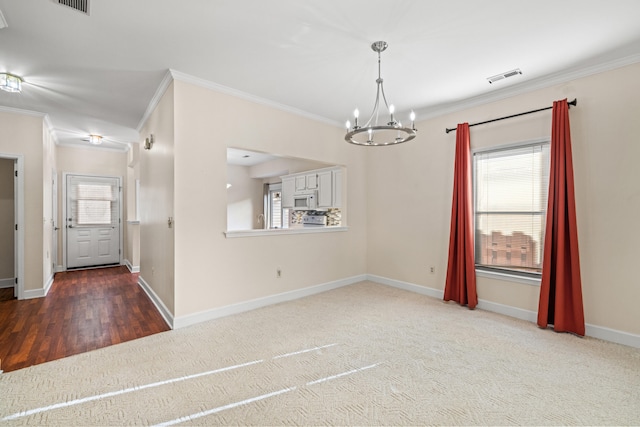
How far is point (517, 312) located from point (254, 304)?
10.7 feet

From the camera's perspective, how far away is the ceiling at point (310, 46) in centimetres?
219

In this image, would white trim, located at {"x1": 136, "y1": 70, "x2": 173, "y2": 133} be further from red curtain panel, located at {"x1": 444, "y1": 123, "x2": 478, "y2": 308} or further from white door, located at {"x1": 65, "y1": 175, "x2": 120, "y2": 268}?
red curtain panel, located at {"x1": 444, "y1": 123, "x2": 478, "y2": 308}

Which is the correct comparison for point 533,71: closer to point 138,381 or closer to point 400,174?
point 400,174

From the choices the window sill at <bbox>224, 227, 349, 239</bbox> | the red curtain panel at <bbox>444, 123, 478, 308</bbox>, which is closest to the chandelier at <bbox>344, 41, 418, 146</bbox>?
the red curtain panel at <bbox>444, 123, 478, 308</bbox>

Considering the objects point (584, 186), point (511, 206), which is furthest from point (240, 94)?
point (584, 186)

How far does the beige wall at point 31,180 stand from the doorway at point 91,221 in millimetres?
2137

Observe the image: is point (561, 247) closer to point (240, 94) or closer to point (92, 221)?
point (240, 94)

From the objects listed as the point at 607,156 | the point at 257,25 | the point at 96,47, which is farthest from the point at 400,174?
the point at 96,47

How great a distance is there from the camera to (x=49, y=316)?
3580 millimetres

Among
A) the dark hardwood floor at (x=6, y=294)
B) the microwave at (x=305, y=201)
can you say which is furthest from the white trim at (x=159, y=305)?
the microwave at (x=305, y=201)

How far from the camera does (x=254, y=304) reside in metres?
3.83

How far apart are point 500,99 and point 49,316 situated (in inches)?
244

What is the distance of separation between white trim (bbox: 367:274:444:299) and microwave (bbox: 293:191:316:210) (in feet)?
6.05

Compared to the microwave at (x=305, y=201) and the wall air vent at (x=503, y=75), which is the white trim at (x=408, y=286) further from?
the wall air vent at (x=503, y=75)
